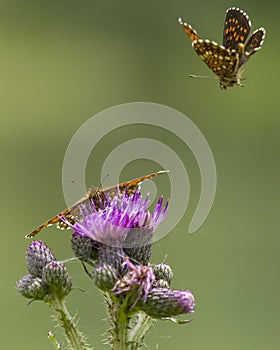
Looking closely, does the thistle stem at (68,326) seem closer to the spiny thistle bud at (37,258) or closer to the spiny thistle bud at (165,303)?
the spiny thistle bud at (37,258)

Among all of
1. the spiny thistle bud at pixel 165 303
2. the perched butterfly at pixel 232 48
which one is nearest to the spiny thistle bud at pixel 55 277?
the spiny thistle bud at pixel 165 303

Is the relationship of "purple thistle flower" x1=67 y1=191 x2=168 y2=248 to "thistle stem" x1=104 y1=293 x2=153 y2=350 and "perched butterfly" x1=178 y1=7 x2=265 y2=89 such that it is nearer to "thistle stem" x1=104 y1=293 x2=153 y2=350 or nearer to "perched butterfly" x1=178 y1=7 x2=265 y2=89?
"thistle stem" x1=104 y1=293 x2=153 y2=350

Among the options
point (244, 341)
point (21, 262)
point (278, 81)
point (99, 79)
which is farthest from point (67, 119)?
point (244, 341)

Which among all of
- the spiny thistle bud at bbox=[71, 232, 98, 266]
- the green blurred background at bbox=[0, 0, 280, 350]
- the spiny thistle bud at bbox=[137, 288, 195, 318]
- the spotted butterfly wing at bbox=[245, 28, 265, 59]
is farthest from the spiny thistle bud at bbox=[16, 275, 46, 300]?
the green blurred background at bbox=[0, 0, 280, 350]

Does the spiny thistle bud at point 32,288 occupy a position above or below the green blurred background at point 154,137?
below

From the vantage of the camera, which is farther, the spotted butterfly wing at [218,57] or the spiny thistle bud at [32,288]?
the spotted butterfly wing at [218,57]

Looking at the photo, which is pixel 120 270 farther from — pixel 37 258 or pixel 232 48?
pixel 232 48
